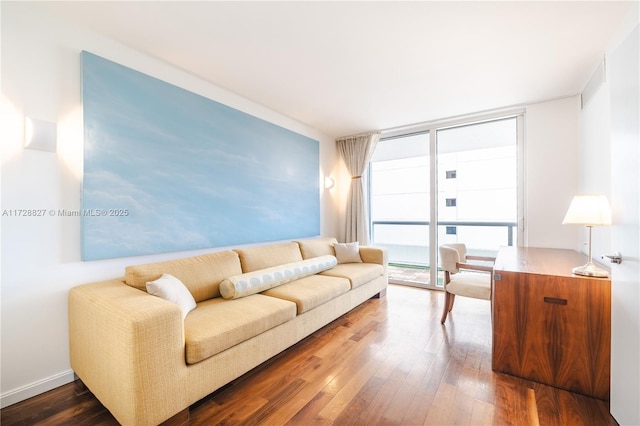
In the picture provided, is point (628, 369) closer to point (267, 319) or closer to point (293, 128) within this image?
point (267, 319)

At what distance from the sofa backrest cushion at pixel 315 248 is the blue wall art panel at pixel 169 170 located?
303 millimetres

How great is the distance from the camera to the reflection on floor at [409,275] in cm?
432

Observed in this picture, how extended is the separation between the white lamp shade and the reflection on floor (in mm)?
2511

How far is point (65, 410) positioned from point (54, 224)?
1160mm

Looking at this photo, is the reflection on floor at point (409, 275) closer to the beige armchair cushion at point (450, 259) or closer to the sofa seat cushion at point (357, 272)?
the sofa seat cushion at point (357, 272)

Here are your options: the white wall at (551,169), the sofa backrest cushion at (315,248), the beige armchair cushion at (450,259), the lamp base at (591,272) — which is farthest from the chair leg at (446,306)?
the sofa backrest cushion at (315,248)

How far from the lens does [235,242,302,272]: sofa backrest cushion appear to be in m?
2.77

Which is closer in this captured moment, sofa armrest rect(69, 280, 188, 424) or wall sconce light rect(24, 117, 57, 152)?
sofa armrest rect(69, 280, 188, 424)

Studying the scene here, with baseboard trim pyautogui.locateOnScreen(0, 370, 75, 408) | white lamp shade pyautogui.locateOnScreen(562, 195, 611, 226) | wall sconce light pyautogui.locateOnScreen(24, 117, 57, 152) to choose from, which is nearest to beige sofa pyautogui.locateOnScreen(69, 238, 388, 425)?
baseboard trim pyautogui.locateOnScreen(0, 370, 75, 408)

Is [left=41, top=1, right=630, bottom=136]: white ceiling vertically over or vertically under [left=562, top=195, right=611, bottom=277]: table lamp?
over

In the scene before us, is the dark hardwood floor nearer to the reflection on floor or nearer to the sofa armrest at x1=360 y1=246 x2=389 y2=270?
the sofa armrest at x1=360 y1=246 x2=389 y2=270

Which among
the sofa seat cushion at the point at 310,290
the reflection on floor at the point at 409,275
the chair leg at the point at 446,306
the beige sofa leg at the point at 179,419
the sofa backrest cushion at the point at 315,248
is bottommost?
the beige sofa leg at the point at 179,419

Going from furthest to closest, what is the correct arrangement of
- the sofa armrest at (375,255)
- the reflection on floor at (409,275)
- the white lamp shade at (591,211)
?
the reflection on floor at (409,275)
the sofa armrest at (375,255)
the white lamp shade at (591,211)

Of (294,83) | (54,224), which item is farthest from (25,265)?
(294,83)
